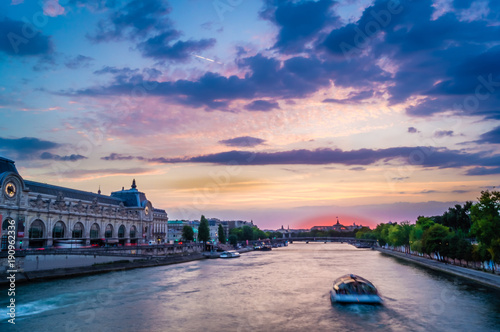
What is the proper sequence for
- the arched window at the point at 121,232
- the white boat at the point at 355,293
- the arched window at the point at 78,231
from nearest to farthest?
the white boat at the point at 355,293
the arched window at the point at 78,231
the arched window at the point at 121,232

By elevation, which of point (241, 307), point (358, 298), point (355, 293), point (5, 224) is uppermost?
point (5, 224)

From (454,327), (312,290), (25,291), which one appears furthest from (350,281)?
(25,291)

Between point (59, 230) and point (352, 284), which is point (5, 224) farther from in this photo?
point (352, 284)

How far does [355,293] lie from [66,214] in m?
73.3

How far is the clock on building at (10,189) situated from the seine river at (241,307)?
24.2 m

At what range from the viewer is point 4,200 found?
7250 cm

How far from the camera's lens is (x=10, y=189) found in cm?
7388

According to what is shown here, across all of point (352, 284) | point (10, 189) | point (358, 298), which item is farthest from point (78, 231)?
point (358, 298)

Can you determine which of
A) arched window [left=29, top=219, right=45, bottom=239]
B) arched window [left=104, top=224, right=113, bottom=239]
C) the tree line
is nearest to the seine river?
the tree line

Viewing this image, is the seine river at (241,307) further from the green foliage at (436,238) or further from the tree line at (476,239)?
the green foliage at (436,238)

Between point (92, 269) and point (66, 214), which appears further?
point (66, 214)

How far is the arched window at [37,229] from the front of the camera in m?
80.9

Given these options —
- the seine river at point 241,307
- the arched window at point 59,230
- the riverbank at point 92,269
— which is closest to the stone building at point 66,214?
the arched window at point 59,230

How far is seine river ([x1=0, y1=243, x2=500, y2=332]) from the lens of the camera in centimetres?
3478
